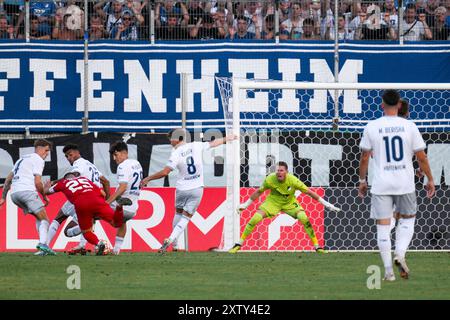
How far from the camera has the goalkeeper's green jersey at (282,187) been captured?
62.4ft

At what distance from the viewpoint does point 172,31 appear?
21938mm

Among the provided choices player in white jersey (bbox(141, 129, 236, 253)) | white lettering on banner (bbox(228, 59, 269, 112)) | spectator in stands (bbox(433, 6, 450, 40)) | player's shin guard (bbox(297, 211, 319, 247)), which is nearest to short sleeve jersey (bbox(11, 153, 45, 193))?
player in white jersey (bbox(141, 129, 236, 253))

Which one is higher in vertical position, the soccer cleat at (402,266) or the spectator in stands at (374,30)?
the spectator in stands at (374,30)

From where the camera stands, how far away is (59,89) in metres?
21.6

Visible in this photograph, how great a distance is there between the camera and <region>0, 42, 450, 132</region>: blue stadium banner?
2156cm

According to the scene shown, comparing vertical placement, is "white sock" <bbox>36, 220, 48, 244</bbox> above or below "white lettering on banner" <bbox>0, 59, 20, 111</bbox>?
below

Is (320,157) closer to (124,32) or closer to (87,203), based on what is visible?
(124,32)

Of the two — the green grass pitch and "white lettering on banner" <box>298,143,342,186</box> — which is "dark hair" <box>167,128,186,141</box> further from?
"white lettering on banner" <box>298,143,342,186</box>

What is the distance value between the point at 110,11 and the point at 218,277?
1006 cm

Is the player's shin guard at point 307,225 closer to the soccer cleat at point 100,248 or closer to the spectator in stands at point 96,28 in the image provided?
the soccer cleat at point 100,248

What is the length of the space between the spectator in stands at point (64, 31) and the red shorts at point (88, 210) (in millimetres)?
5554

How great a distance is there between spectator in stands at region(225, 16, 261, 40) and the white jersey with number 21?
9950 mm

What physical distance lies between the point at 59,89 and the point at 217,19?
337cm

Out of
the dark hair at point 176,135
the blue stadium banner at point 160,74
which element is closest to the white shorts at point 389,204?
the dark hair at point 176,135
